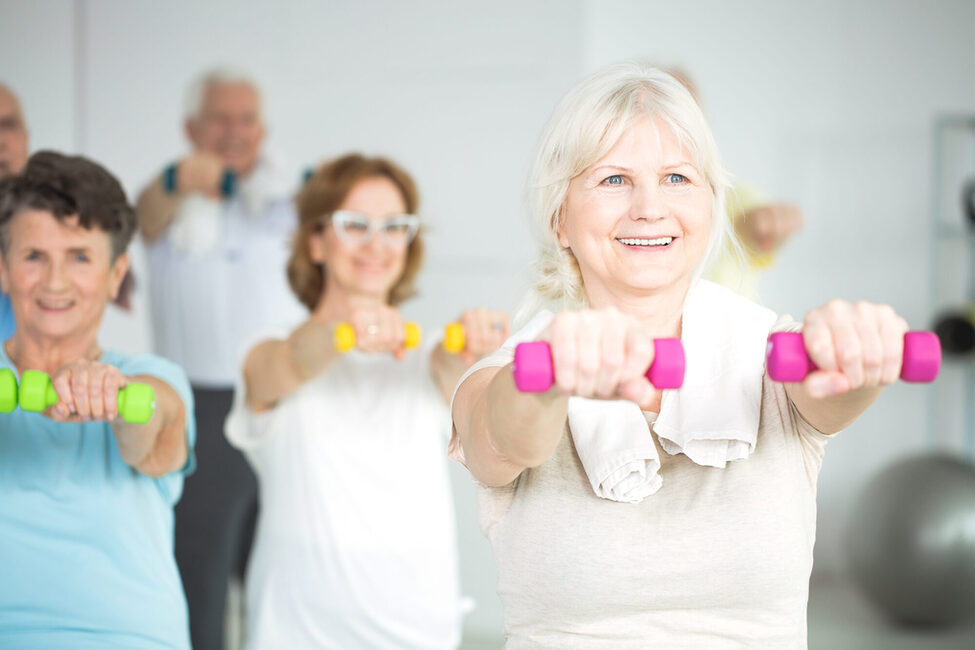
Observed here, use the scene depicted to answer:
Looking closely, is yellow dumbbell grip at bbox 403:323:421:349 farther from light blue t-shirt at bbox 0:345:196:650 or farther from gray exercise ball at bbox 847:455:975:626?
gray exercise ball at bbox 847:455:975:626

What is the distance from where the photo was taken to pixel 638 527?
136 centimetres

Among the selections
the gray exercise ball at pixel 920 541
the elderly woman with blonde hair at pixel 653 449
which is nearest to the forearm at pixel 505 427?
the elderly woman with blonde hair at pixel 653 449

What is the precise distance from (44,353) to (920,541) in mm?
3143

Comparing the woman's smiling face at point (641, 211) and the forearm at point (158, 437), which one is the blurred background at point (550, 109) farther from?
the woman's smiling face at point (641, 211)

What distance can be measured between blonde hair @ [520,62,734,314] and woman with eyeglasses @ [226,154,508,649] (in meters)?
0.78

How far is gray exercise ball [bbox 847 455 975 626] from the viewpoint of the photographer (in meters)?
3.68

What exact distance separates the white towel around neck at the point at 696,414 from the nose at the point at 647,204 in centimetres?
17

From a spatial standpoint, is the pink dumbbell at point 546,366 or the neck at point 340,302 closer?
the pink dumbbell at point 546,366

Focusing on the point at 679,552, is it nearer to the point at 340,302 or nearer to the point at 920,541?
the point at 340,302

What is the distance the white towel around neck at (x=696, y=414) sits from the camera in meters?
1.35

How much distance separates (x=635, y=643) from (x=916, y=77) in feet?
13.6

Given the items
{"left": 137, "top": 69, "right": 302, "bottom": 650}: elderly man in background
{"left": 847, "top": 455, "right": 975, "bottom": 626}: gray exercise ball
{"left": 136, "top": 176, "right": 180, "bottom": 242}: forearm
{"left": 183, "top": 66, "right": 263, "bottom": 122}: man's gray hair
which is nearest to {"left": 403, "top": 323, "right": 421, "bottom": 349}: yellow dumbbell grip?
{"left": 137, "top": 69, "right": 302, "bottom": 650}: elderly man in background

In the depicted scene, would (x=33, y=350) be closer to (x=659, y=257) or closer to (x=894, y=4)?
(x=659, y=257)

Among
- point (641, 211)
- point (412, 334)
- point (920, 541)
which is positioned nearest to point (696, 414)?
point (641, 211)
